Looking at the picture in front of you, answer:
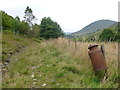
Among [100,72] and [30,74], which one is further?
[30,74]

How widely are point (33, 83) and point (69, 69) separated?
1.28 meters

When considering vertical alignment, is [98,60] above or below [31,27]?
below

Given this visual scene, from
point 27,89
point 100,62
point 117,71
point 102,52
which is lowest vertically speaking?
point 27,89

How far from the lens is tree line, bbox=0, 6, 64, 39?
27.2 m

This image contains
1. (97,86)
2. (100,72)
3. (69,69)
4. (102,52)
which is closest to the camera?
(97,86)

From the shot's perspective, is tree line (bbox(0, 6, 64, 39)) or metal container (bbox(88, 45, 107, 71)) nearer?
metal container (bbox(88, 45, 107, 71))

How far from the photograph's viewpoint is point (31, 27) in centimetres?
3397

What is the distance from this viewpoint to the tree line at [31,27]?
27.2m

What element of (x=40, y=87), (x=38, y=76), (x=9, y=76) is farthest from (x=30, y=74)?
(x=40, y=87)

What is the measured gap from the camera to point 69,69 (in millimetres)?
4082

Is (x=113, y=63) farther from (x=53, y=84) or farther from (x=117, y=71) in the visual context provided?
(x=53, y=84)

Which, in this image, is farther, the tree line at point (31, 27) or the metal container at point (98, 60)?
the tree line at point (31, 27)

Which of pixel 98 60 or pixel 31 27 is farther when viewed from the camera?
pixel 31 27

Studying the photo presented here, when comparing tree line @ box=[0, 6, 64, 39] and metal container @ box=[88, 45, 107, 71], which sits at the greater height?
tree line @ box=[0, 6, 64, 39]
